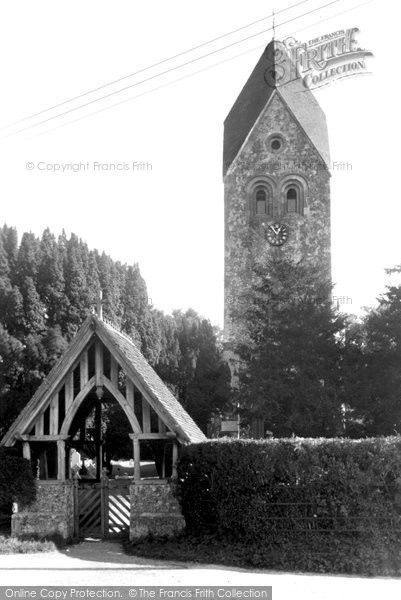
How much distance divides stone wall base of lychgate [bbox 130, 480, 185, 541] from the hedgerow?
1446mm

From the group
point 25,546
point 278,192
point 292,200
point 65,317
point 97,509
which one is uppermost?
point 278,192

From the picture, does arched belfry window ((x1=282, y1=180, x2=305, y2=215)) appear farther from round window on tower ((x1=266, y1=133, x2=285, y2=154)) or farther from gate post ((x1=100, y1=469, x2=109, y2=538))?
gate post ((x1=100, y1=469, x2=109, y2=538))

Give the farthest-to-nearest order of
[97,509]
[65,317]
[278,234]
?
[278,234]
[65,317]
[97,509]

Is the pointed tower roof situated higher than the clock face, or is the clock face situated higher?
the pointed tower roof

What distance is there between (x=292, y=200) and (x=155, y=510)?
3325 centimetres

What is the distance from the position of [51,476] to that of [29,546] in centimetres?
539

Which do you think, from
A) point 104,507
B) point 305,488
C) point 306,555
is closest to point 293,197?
point 104,507

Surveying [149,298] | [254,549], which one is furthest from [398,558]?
[149,298]

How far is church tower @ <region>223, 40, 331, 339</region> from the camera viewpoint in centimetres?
5097

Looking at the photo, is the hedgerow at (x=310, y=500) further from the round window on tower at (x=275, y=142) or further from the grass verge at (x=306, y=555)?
the round window on tower at (x=275, y=142)

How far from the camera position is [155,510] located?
20.8m

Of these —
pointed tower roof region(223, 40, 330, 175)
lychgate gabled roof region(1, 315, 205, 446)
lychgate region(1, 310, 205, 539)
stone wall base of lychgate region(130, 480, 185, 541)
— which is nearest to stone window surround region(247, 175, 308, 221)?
pointed tower roof region(223, 40, 330, 175)

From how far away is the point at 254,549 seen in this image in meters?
18.3

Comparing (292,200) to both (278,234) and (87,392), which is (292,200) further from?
(87,392)
